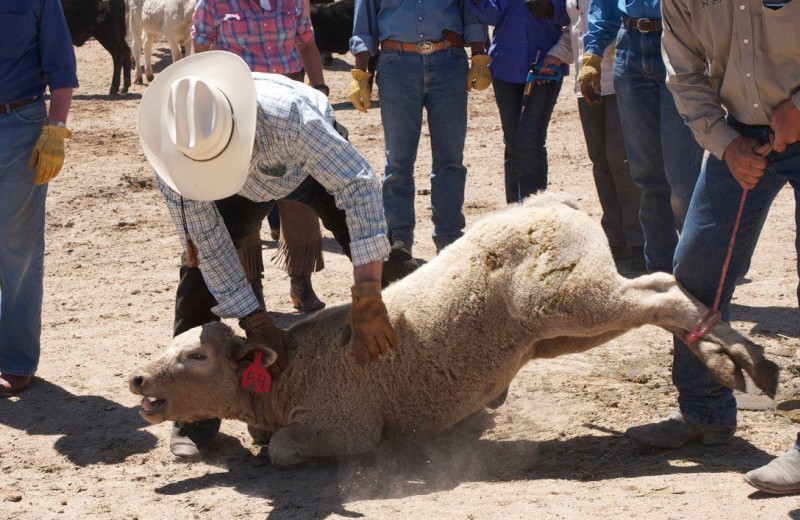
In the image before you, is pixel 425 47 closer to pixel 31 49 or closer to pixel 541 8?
pixel 541 8

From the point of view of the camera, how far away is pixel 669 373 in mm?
5715

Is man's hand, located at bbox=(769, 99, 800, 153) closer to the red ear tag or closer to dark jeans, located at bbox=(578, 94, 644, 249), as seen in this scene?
the red ear tag

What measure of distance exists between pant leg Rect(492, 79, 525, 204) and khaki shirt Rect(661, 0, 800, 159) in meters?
3.60

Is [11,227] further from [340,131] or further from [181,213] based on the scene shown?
[340,131]

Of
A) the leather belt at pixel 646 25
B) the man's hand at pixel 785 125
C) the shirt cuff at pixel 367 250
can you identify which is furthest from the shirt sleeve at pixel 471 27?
the man's hand at pixel 785 125

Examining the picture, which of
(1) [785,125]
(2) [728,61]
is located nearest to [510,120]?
(2) [728,61]

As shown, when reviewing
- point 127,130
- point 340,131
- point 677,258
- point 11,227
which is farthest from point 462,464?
point 127,130

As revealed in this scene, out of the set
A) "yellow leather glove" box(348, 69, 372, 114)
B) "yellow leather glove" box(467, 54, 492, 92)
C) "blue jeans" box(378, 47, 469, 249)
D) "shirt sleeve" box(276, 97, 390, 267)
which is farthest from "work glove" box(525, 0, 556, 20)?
"shirt sleeve" box(276, 97, 390, 267)

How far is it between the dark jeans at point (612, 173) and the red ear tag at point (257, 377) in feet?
11.8

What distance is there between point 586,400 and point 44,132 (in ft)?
11.1

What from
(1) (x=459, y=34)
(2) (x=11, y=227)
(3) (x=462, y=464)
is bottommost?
(3) (x=462, y=464)

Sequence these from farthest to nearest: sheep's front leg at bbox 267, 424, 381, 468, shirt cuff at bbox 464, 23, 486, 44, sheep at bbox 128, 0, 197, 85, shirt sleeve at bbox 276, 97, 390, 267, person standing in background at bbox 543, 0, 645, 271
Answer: sheep at bbox 128, 0, 197, 85, shirt cuff at bbox 464, 23, 486, 44, person standing in background at bbox 543, 0, 645, 271, sheep's front leg at bbox 267, 424, 381, 468, shirt sleeve at bbox 276, 97, 390, 267

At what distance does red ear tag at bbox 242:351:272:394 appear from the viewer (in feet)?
16.2

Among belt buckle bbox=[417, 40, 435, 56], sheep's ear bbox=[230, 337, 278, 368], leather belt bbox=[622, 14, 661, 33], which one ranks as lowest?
sheep's ear bbox=[230, 337, 278, 368]
